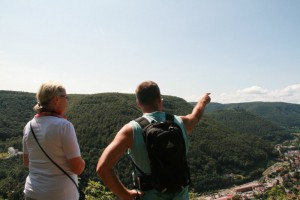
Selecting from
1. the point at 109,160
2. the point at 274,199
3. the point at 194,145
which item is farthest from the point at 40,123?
the point at 194,145

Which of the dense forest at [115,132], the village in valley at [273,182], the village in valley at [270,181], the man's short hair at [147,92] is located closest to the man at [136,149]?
the man's short hair at [147,92]

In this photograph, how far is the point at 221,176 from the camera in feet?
266

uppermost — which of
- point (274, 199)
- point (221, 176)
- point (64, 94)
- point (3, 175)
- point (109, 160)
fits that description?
point (64, 94)

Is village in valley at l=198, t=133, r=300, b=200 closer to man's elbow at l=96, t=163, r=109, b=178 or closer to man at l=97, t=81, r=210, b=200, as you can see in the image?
man at l=97, t=81, r=210, b=200

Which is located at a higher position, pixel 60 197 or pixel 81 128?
pixel 60 197

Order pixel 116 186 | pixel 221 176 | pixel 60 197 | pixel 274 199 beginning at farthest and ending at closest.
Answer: pixel 221 176, pixel 274 199, pixel 60 197, pixel 116 186

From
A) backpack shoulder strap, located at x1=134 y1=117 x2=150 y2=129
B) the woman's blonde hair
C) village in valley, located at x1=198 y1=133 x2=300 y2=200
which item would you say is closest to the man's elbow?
backpack shoulder strap, located at x1=134 y1=117 x2=150 y2=129

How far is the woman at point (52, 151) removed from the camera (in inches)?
110

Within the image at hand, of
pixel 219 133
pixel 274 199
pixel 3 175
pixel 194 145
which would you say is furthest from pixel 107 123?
pixel 274 199

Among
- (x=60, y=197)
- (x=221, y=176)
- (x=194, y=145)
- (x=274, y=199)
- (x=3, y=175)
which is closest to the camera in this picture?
(x=60, y=197)

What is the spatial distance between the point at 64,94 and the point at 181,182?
1445 millimetres

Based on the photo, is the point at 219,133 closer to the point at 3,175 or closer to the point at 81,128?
the point at 81,128

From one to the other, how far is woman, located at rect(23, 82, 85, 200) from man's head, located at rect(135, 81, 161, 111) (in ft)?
2.47

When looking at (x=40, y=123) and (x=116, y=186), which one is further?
(x=40, y=123)
